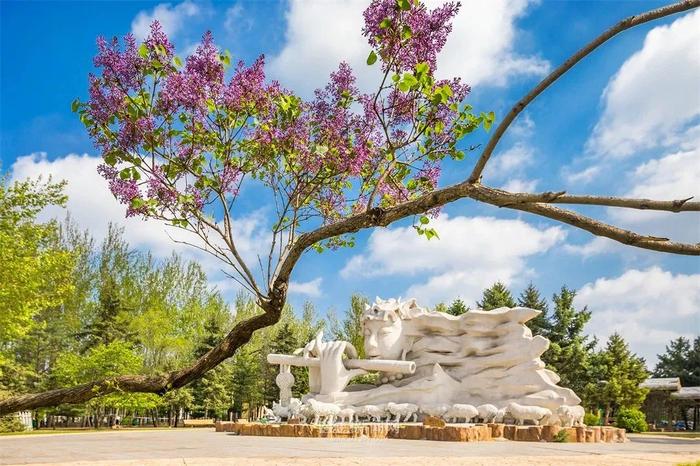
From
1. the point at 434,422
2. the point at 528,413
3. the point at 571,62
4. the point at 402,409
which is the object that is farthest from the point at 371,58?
the point at 402,409

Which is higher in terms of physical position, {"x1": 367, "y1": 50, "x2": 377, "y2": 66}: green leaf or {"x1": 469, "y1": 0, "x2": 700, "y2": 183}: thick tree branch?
{"x1": 367, "y1": 50, "x2": 377, "y2": 66}: green leaf

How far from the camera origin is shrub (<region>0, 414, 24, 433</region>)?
20.5 meters

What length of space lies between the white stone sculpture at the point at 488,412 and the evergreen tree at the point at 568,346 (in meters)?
12.5

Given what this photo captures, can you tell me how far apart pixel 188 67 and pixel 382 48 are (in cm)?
148

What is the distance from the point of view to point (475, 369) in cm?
1889

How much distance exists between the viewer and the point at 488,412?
16969 mm

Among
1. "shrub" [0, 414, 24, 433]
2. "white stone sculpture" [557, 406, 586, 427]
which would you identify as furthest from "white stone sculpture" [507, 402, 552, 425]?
"shrub" [0, 414, 24, 433]

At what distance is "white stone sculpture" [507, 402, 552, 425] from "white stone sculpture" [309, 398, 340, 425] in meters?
4.89

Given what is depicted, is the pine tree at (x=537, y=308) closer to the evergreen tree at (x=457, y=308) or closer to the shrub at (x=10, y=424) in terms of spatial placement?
the evergreen tree at (x=457, y=308)

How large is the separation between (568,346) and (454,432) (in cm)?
1759

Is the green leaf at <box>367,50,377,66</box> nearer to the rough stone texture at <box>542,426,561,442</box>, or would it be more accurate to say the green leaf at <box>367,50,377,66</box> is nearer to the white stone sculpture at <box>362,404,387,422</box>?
the rough stone texture at <box>542,426,561,442</box>

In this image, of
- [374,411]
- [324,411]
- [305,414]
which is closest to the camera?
[324,411]

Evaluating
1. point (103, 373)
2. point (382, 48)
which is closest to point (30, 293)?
point (103, 373)

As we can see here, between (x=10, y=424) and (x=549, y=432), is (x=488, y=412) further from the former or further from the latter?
(x=10, y=424)
